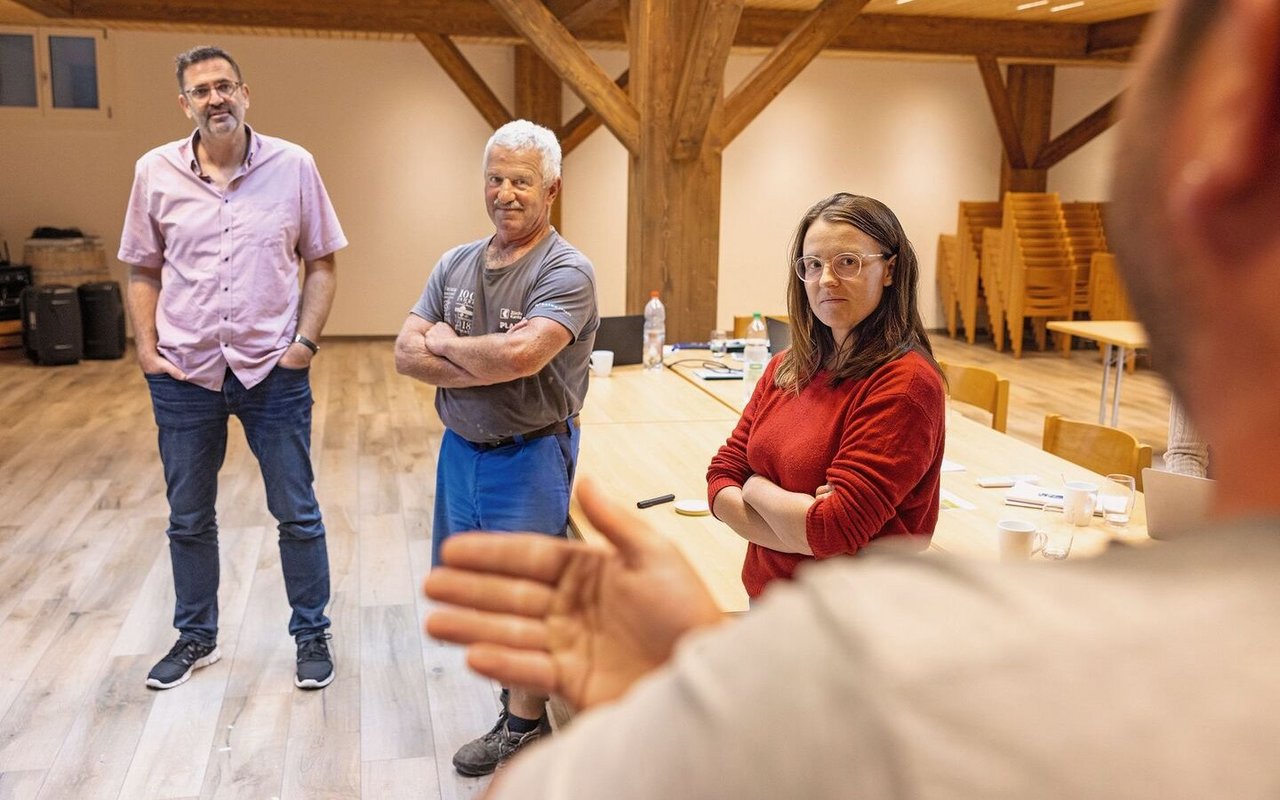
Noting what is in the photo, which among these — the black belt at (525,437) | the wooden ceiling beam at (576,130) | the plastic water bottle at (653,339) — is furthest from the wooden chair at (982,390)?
the wooden ceiling beam at (576,130)

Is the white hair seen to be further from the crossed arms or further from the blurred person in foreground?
the blurred person in foreground

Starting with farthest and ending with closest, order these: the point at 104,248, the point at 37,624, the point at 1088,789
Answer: the point at 104,248 → the point at 37,624 → the point at 1088,789

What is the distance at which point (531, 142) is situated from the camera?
2.81 metres

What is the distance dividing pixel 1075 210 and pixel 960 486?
29.5ft

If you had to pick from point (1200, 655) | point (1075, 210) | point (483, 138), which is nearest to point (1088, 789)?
point (1200, 655)

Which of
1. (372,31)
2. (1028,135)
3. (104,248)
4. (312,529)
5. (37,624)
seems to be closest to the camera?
(312,529)

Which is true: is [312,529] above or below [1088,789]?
below

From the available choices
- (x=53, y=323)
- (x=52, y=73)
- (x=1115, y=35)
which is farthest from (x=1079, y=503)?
(x=52, y=73)

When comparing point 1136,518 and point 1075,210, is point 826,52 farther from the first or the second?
point 1136,518

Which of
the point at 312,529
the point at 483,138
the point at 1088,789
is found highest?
the point at 483,138

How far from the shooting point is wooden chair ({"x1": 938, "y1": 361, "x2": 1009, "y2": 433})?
4.11 meters

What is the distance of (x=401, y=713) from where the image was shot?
10.3 feet

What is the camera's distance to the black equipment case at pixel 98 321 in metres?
9.24

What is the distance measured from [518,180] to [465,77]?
7303 mm
